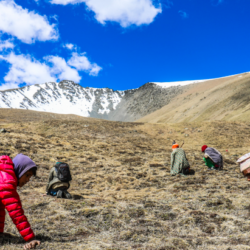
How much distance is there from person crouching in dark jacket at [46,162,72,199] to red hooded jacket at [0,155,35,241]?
4.12m

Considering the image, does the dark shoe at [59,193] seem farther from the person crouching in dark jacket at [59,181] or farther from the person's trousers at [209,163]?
the person's trousers at [209,163]

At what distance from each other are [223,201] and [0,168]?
23.4 ft

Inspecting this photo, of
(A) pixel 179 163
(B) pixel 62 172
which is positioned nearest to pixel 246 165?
(B) pixel 62 172

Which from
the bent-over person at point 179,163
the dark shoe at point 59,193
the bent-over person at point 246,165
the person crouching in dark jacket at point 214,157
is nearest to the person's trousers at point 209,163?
the person crouching in dark jacket at point 214,157

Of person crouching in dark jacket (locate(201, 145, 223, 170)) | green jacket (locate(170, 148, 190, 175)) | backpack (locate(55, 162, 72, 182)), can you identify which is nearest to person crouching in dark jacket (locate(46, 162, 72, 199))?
backpack (locate(55, 162, 72, 182))

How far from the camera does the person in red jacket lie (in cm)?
337

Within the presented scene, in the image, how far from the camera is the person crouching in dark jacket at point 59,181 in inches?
302

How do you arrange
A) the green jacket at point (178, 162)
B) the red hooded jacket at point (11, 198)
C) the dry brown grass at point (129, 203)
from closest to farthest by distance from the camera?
the red hooded jacket at point (11, 198) → the dry brown grass at point (129, 203) → the green jacket at point (178, 162)

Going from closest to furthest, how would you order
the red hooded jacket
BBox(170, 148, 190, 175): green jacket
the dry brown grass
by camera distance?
the red hooded jacket → the dry brown grass → BBox(170, 148, 190, 175): green jacket

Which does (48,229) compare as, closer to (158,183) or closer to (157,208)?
(157,208)

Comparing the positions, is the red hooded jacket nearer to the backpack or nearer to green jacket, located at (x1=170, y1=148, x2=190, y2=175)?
the backpack

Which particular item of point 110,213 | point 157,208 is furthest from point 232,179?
point 110,213

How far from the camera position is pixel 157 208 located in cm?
699

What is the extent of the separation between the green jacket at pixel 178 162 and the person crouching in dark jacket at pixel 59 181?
6.54 metres
